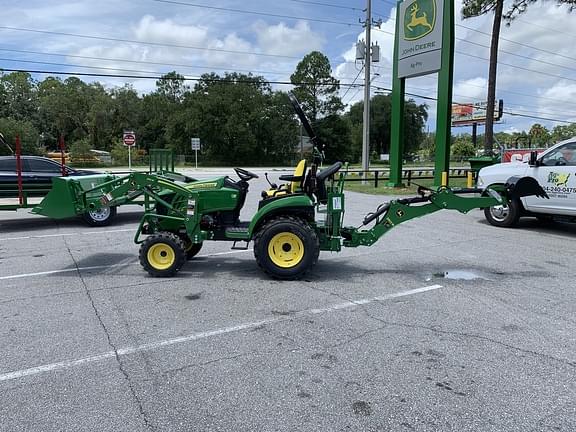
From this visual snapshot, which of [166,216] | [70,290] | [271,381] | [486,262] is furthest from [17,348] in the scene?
[486,262]

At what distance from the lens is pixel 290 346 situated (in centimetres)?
416

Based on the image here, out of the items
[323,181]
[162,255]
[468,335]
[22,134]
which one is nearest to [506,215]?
[323,181]

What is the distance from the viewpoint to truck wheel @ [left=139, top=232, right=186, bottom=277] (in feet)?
20.6

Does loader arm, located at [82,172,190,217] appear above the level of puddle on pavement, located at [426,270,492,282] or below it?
above

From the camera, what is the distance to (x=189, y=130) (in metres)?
59.3

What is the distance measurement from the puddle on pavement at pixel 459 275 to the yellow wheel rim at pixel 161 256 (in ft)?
11.1

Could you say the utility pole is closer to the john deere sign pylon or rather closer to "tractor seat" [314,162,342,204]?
the john deere sign pylon

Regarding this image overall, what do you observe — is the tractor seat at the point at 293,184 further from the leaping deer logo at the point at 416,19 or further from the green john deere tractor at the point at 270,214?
the leaping deer logo at the point at 416,19

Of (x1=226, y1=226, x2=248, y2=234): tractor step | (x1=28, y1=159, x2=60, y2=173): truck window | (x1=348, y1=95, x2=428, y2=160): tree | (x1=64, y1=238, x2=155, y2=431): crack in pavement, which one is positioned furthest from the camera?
(x1=348, y1=95, x2=428, y2=160): tree

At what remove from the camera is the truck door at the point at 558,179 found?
9.41 metres

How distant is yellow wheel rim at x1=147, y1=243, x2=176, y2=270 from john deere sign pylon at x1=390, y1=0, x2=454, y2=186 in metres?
12.0

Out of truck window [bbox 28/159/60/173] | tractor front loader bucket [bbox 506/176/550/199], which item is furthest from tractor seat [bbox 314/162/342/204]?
truck window [bbox 28/159/60/173]

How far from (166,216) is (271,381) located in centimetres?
357

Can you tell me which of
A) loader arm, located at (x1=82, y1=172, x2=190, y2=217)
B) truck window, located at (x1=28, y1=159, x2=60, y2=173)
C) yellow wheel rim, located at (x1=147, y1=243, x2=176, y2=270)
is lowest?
yellow wheel rim, located at (x1=147, y1=243, x2=176, y2=270)
